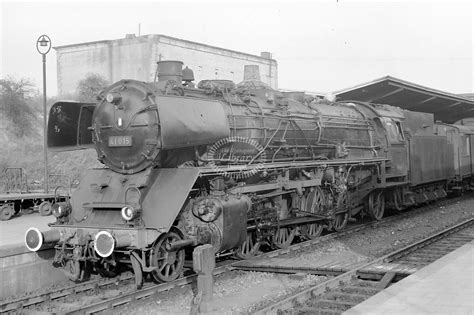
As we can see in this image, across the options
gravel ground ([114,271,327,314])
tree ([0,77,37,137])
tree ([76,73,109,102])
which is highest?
tree ([76,73,109,102])

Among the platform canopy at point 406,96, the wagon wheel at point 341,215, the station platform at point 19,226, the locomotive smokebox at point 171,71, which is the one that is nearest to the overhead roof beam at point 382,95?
the platform canopy at point 406,96

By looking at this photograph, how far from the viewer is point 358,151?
13875 millimetres

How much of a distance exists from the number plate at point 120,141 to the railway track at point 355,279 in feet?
10.1

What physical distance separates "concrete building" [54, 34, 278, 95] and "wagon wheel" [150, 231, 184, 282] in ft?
93.8

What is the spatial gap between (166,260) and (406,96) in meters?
15.7

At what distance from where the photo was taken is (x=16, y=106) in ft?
109

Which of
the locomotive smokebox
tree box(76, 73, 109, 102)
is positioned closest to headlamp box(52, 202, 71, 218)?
the locomotive smokebox

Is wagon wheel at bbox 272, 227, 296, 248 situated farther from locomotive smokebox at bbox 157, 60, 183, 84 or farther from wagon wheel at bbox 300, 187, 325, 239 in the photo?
locomotive smokebox at bbox 157, 60, 183, 84

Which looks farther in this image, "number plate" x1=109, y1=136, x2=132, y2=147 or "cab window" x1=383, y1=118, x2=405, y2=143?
"cab window" x1=383, y1=118, x2=405, y2=143

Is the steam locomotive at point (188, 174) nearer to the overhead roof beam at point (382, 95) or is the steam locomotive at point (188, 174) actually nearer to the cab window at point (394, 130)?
the cab window at point (394, 130)

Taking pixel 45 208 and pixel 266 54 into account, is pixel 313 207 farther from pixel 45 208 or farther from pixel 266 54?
pixel 266 54

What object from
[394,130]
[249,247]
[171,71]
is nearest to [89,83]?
[394,130]

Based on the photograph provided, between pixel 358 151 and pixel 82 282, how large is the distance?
26.7 ft

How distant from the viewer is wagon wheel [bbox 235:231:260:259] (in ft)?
31.5
